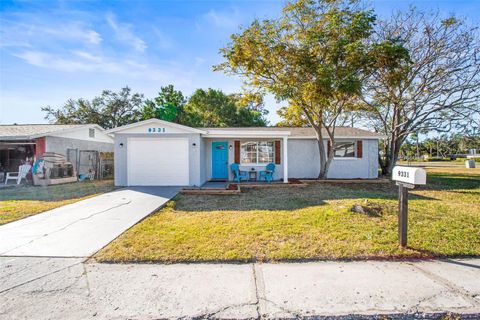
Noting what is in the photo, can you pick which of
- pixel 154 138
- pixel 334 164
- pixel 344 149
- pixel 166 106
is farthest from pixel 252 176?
pixel 166 106

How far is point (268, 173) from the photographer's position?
1241cm

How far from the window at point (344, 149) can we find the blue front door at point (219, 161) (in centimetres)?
628

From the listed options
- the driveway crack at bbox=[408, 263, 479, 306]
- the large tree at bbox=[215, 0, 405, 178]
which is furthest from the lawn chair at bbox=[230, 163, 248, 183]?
the driveway crack at bbox=[408, 263, 479, 306]

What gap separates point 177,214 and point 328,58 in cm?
879

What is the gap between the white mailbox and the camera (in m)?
3.75

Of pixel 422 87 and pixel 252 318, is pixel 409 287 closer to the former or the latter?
pixel 252 318

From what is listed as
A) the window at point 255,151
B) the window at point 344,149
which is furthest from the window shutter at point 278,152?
the window at point 344,149

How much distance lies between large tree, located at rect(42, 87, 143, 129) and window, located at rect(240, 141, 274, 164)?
2294cm

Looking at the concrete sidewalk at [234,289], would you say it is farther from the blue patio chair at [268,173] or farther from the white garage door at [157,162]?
the blue patio chair at [268,173]

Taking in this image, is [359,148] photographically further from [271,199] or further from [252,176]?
[271,199]

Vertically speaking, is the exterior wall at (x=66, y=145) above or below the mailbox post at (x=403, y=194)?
above

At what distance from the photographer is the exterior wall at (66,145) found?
13258mm

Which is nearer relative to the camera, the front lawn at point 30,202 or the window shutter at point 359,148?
the front lawn at point 30,202

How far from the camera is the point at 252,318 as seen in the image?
95.1 inches
